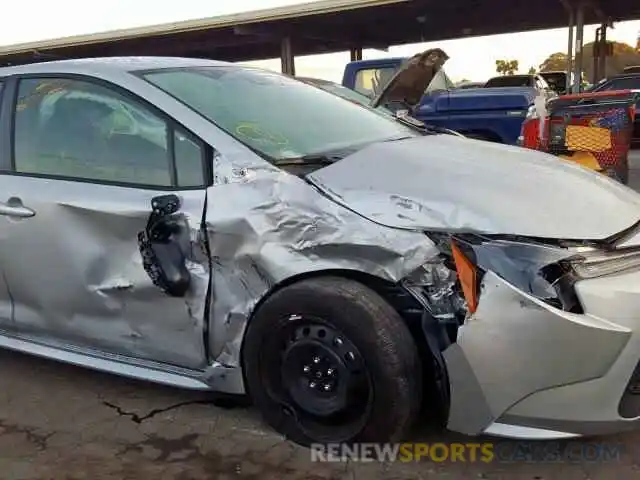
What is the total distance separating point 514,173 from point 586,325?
842 millimetres

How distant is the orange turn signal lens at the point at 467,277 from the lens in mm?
2482

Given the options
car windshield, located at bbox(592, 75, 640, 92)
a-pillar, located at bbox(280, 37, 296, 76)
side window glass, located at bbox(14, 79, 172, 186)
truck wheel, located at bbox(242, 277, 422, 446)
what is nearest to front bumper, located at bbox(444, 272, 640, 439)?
truck wheel, located at bbox(242, 277, 422, 446)

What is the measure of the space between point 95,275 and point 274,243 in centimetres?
94

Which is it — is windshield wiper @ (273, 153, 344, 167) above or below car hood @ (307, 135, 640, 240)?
above

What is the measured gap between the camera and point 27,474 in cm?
285

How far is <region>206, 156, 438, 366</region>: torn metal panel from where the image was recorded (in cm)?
262

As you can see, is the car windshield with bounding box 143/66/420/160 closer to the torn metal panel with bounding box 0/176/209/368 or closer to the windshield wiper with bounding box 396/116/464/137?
the windshield wiper with bounding box 396/116/464/137

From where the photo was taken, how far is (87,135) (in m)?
3.37

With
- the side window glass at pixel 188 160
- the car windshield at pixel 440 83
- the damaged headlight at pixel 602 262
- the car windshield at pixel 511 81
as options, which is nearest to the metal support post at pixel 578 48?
the car windshield at pixel 511 81

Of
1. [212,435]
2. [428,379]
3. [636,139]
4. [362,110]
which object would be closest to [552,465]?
[428,379]

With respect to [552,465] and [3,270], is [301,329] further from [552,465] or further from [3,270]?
[3,270]

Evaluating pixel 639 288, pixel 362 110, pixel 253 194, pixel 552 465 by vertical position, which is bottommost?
pixel 552 465

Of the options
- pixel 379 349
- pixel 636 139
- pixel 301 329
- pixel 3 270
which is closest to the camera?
pixel 379 349

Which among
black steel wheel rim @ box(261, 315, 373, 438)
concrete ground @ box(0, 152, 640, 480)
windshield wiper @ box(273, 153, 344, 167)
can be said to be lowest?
concrete ground @ box(0, 152, 640, 480)
